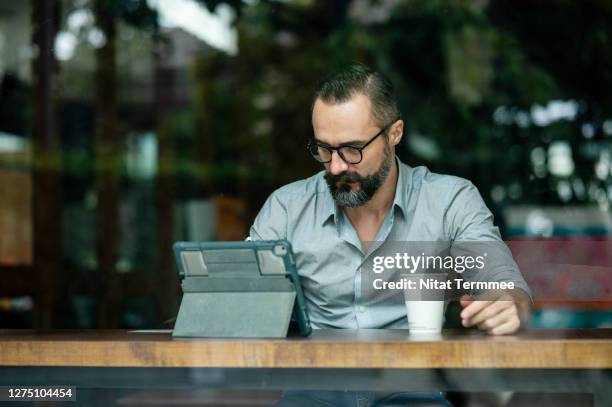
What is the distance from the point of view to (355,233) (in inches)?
89.0

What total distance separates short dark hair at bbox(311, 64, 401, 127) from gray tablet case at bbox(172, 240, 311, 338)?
646 millimetres

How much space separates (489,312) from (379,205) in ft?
2.23

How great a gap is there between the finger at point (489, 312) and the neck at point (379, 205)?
0.64 m

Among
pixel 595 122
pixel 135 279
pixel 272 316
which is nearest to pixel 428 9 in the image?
pixel 595 122

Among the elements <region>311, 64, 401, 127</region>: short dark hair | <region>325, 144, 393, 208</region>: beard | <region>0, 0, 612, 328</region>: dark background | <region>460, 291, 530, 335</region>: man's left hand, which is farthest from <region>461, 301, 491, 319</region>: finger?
<region>0, 0, 612, 328</region>: dark background

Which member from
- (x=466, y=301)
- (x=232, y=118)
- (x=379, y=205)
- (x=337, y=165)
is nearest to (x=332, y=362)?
(x=466, y=301)

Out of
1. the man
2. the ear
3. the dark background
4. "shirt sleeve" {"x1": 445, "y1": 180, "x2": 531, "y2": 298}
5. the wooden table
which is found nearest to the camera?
the wooden table

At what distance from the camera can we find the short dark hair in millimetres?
2205

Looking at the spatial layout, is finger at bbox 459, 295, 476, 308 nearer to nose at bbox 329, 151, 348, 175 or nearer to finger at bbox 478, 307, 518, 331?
finger at bbox 478, 307, 518, 331

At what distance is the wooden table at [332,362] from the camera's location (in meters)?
1.50

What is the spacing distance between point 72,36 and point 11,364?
3.94 m

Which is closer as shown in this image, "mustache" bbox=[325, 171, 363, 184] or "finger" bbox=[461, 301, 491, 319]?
"finger" bbox=[461, 301, 491, 319]

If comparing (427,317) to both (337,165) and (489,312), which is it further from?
(337,165)

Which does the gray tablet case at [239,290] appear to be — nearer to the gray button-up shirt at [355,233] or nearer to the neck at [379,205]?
the gray button-up shirt at [355,233]
